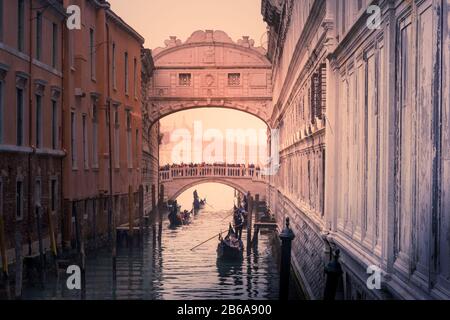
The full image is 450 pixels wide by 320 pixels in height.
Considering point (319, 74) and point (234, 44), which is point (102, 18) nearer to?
point (319, 74)

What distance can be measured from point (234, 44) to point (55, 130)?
8.98 metres

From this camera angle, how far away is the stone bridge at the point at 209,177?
25719mm

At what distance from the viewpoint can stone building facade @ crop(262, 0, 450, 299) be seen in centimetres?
311

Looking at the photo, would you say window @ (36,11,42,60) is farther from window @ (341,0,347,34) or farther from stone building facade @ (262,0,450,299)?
window @ (341,0,347,34)

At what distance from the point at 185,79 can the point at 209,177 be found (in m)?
7.78

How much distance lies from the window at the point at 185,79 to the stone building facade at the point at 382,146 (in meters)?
10.9

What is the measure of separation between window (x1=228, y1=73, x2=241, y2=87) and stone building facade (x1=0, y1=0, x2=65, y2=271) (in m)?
9.84

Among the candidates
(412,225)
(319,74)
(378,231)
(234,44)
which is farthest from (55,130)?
(234,44)

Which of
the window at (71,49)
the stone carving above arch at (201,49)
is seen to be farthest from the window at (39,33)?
the stone carving above arch at (201,49)

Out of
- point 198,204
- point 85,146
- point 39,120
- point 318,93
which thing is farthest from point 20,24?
point 198,204

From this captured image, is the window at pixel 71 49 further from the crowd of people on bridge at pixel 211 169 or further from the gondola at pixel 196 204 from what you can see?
the gondola at pixel 196 204

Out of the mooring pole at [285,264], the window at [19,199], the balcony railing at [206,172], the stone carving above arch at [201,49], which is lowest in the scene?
the mooring pole at [285,264]

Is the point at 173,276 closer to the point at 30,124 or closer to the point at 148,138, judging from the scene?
the point at 30,124

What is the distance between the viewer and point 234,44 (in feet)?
58.0
